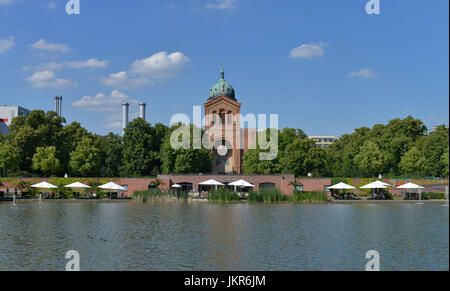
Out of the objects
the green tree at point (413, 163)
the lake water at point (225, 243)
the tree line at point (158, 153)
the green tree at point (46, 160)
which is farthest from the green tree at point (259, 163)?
the lake water at point (225, 243)

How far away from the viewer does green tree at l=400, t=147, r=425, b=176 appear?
6562 cm

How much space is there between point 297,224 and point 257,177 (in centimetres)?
3800

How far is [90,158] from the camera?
66812 millimetres

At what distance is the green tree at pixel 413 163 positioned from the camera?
6562 centimetres

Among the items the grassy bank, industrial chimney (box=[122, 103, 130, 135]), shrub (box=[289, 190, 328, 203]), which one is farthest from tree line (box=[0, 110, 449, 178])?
industrial chimney (box=[122, 103, 130, 135])

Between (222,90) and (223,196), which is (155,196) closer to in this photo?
(223,196)

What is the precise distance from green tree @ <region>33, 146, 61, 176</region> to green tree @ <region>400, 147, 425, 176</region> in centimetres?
5104

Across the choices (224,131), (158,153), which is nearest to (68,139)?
(158,153)

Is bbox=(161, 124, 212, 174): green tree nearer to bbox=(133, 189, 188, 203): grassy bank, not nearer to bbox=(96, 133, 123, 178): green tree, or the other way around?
bbox=(96, 133, 123, 178): green tree

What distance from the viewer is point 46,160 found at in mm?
63625

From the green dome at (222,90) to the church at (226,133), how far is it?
628 mm

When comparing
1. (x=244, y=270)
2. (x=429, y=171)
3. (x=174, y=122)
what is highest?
(x=174, y=122)
